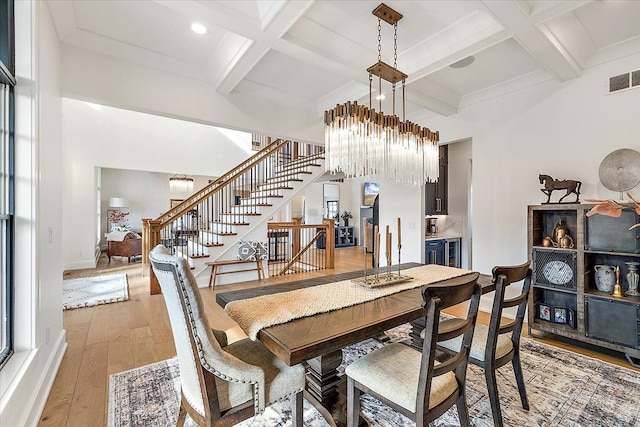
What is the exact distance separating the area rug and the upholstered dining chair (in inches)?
22.6

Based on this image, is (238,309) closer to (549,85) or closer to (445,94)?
(445,94)

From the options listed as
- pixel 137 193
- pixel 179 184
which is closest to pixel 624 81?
pixel 179 184

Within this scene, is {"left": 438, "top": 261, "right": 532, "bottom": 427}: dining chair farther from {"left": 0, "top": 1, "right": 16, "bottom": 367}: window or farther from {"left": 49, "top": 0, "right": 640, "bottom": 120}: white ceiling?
{"left": 0, "top": 1, "right": 16, "bottom": 367}: window

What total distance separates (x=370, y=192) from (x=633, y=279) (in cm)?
877

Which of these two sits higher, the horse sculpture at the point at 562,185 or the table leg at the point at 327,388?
the horse sculpture at the point at 562,185

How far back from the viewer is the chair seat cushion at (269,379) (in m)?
1.33

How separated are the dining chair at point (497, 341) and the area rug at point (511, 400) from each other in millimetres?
165

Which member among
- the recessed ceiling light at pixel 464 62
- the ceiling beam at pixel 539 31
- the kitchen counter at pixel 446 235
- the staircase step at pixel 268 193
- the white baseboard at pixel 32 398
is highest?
the recessed ceiling light at pixel 464 62

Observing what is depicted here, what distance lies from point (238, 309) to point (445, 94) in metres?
3.65

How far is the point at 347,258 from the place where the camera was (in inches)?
319

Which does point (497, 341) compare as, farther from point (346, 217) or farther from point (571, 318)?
point (346, 217)

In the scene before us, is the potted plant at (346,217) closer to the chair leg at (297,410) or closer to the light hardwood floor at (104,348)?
the light hardwood floor at (104,348)

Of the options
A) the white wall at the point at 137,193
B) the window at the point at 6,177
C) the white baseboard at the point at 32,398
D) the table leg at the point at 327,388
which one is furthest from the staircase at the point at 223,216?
the table leg at the point at 327,388

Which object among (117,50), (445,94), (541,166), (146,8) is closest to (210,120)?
(117,50)
